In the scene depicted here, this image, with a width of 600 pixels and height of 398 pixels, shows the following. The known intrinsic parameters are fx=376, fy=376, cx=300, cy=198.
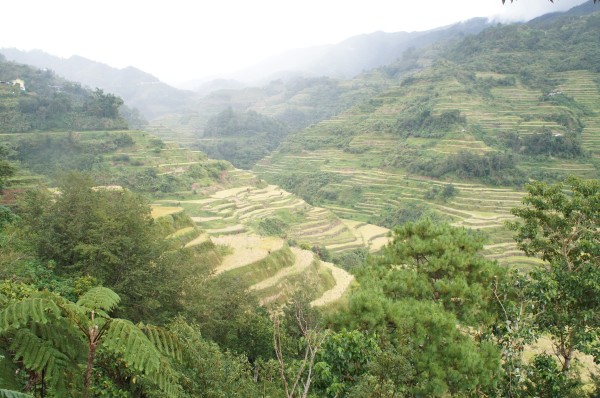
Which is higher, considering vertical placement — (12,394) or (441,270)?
(12,394)

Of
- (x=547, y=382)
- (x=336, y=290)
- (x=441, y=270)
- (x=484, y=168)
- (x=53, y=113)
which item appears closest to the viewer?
(x=547, y=382)

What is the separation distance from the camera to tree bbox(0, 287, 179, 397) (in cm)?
249

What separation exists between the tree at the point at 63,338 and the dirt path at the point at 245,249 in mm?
13416

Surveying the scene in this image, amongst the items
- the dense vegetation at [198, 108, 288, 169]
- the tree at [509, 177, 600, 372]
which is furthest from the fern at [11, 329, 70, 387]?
the dense vegetation at [198, 108, 288, 169]

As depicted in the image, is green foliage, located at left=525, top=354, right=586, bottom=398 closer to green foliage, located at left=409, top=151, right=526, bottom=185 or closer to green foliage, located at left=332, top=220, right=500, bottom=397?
green foliage, located at left=332, top=220, right=500, bottom=397

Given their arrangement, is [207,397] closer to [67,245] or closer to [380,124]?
[67,245]

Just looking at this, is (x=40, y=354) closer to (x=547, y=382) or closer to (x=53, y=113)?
(x=547, y=382)

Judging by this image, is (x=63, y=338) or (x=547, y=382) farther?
(x=547, y=382)

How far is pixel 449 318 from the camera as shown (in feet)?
21.9

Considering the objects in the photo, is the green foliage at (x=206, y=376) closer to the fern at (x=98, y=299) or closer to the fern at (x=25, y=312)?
the fern at (x=98, y=299)

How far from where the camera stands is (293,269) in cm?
1828

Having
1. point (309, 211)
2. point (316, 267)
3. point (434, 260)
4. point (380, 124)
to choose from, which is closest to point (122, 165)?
point (309, 211)

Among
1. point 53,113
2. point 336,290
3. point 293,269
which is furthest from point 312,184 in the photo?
point 336,290

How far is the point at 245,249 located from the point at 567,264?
14145 mm
